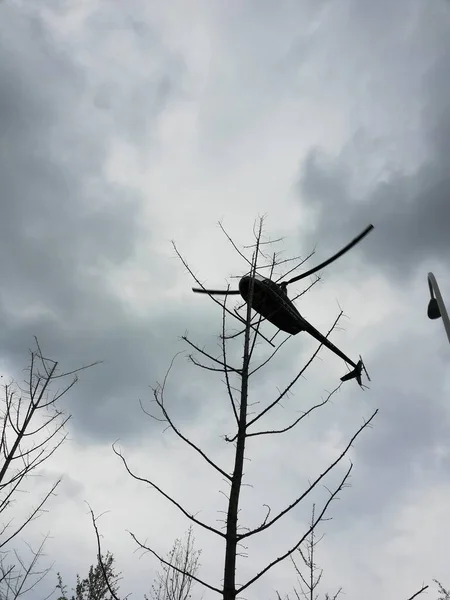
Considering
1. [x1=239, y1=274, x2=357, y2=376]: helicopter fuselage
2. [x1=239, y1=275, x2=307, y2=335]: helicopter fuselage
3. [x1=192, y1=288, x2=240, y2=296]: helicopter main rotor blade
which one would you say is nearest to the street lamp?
[x1=239, y1=274, x2=357, y2=376]: helicopter fuselage

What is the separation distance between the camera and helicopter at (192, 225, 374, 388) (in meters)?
3.44

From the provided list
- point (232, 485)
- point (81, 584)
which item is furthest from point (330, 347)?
point (81, 584)

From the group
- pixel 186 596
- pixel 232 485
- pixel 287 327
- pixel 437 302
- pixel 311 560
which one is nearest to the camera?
pixel 232 485

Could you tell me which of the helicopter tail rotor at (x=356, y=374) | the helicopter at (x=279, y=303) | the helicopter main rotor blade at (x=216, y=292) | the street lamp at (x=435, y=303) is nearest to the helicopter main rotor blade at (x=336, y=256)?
the helicopter at (x=279, y=303)

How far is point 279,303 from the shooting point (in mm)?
3479

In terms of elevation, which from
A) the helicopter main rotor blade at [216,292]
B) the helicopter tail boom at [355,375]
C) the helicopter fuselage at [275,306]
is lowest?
the helicopter tail boom at [355,375]

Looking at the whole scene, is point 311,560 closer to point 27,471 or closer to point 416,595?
point 27,471

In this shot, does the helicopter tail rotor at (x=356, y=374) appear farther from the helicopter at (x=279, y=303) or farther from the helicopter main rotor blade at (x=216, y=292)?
the helicopter main rotor blade at (x=216, y=292)

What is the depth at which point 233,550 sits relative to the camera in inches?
89.9

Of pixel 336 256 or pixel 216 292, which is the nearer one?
pixel 336 256

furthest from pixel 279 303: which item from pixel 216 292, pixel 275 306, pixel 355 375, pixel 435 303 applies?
pixel 435 303

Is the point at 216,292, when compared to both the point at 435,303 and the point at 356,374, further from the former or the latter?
the point at 435,303

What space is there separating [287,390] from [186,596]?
12.0 m

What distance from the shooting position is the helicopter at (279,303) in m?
3.44
